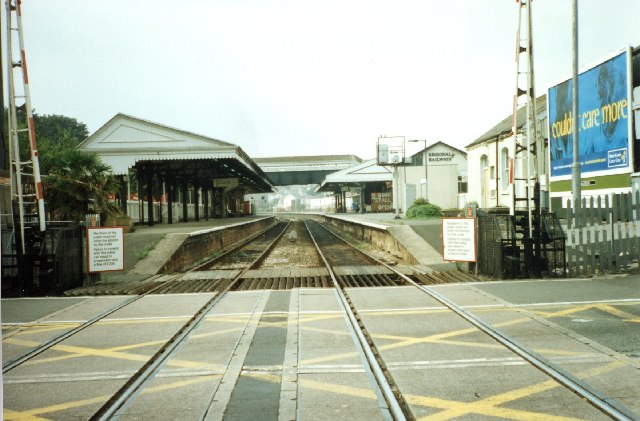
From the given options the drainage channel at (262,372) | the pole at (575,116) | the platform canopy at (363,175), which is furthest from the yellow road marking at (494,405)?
the platform canopy at (363,175)

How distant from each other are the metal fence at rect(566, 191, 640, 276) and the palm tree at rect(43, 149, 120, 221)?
1598 cm

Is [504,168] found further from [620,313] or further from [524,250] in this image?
A: [620,313]

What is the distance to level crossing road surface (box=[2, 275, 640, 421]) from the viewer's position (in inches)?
171

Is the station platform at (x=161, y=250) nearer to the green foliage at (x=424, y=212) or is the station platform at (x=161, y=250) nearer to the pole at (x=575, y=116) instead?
the pole at (x=575, y=116)

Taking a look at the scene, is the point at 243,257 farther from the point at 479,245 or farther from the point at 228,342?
the point at 228,342

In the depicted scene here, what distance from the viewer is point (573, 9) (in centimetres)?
1459

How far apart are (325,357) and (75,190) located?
16.9 m

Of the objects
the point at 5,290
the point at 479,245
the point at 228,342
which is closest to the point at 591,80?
the point at 479,245

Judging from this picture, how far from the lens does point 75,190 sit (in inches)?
781

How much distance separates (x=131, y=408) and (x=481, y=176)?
116 ft

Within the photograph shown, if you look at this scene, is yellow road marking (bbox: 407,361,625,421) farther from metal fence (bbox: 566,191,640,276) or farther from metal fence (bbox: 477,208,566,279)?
metal fence (bbox: 566,191,640,276)

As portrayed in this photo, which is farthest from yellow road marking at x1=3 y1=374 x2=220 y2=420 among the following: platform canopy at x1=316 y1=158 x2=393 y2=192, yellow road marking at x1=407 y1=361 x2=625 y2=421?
platform canopy at x1=316 y1=158 x2=393 y2=192

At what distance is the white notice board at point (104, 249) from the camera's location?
484 inches

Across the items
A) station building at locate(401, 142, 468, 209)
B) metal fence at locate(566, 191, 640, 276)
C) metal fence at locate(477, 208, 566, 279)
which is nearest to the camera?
metal fence at locate(566, 191, 640, 276)
